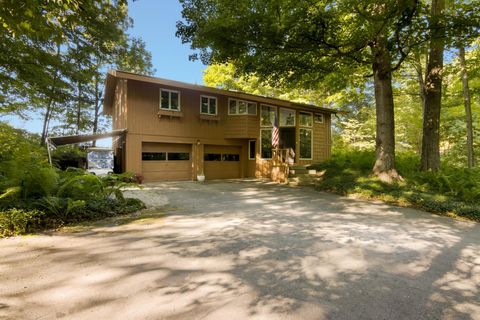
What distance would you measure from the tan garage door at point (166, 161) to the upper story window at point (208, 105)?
2.25 m

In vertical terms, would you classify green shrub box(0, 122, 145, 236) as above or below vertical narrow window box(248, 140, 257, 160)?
below

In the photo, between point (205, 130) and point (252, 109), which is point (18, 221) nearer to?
point (205, 130)

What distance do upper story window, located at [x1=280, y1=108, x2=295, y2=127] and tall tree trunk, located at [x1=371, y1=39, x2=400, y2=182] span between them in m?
6.98

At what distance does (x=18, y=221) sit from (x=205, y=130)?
11.2 meters

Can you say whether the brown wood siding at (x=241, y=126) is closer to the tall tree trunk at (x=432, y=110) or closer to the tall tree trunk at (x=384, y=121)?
the tall tree trunk at (x=384, y=121)

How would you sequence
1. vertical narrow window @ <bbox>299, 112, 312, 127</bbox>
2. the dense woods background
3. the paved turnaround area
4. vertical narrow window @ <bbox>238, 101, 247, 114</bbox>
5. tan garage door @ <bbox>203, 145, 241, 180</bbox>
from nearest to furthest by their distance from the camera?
the paved turnaround area, the dense woods background, tan garage door @ <bbox>203, 145, 241, 180</bbox>, vertical narrow window @ <bbox>238, 101, 247, 114</bbox>, vertical narrow window @ <bbox>299, 112, 312, 127</bbox>

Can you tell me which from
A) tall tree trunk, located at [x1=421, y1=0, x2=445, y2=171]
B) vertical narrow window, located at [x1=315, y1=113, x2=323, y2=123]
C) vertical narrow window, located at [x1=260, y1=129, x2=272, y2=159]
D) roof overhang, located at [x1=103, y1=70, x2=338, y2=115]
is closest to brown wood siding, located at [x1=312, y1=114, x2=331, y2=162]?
vertical narrow window, located at [x1=315, y1=113, x2=323, y2=123]

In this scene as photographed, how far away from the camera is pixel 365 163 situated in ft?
40.4

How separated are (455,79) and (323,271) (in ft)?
49.9

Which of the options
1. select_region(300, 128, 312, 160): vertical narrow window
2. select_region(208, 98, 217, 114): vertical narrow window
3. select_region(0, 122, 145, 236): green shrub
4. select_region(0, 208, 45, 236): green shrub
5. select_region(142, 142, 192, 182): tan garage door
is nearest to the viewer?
select_region(0, 208, 45, 236): green shrub

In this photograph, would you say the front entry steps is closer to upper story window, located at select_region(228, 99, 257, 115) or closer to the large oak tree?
upper story window, located at select_region(228, 99, 257, 115)

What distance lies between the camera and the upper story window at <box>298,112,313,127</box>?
17266 mm

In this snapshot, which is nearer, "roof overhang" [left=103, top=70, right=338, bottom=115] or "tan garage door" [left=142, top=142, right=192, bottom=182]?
"roof overhang" [left=103, top=70, right=338, bottom=115]

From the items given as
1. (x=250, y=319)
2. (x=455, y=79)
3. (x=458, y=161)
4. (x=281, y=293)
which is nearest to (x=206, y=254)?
(x=281, y=293)
